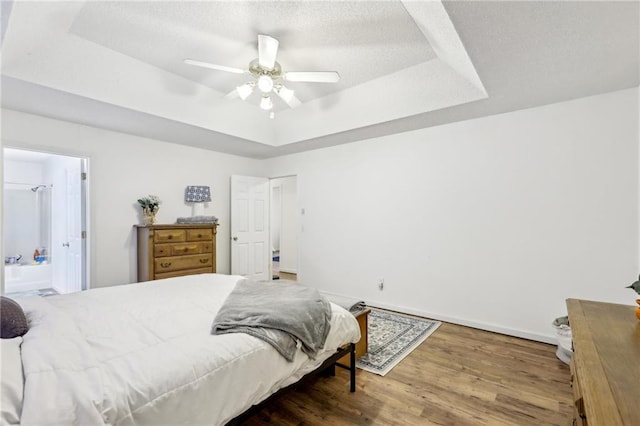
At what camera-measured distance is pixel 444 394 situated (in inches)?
82.0

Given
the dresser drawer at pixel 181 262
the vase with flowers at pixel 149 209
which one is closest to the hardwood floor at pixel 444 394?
the dresser drawer at pixel 181 262

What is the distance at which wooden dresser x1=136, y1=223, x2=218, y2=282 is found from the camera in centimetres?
362

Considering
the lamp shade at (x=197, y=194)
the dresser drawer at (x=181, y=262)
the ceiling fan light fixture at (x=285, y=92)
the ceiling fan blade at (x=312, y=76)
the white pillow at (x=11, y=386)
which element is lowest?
the dresser drawer at (x=181, y=262)

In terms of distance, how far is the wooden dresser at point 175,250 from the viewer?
11.9ft

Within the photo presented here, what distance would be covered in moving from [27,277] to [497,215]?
7.30 m

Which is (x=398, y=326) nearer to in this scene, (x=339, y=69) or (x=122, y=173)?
(x=339, y=69)

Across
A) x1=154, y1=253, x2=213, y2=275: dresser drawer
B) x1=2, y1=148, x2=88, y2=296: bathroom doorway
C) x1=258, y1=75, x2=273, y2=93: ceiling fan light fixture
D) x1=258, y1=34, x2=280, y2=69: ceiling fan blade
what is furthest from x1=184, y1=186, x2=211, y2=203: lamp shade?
x1=258, y1=34, x2=280, y2=69: ceiling fan blade

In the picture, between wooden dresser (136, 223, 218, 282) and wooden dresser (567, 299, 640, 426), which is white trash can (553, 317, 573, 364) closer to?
wooden dresser (567, 299, 640, 426)

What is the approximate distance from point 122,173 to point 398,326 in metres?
3.93

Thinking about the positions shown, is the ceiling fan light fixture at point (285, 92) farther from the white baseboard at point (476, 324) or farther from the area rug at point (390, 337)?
the white baseboard at point (476, 324)

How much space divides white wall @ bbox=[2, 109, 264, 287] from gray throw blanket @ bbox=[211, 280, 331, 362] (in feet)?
8.51

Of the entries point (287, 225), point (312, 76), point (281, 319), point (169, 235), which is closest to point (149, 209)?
point (169, 235)

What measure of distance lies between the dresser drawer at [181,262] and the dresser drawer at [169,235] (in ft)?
0.74

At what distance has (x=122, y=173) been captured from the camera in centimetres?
Answer: 382
